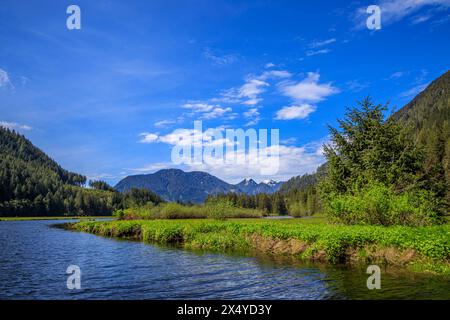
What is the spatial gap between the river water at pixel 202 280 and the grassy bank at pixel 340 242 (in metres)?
1.81

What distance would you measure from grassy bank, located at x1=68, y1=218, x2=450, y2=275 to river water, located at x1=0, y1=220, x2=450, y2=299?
5.92ft

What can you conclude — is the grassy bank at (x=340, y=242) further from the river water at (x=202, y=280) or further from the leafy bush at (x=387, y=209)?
the leafy bush at (x=387, y=209)

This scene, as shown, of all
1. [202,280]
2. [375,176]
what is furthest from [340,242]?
[375,176]

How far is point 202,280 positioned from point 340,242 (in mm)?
10819

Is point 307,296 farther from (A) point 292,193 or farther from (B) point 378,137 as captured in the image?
(A) point 292,193

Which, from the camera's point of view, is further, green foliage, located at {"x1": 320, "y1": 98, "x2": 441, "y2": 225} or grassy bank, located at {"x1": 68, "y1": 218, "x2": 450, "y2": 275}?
green foliage, located at {"x1": 320, "y1": 98, "x2": 441, "y2": 225}

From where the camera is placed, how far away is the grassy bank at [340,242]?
2097 centimetres

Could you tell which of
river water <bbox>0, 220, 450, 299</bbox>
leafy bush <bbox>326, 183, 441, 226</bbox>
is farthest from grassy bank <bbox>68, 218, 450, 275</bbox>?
leafy bush <bbox>326, 183, 441, 226</bbox>

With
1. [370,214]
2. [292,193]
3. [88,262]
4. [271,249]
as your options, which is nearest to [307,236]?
[271,249]

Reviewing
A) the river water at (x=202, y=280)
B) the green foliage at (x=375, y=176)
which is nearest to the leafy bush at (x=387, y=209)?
the green foliage at (x=375, y=176)

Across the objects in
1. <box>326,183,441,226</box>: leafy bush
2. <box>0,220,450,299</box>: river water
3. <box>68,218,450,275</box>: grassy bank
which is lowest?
<box>0,220,450,299</box>: river water

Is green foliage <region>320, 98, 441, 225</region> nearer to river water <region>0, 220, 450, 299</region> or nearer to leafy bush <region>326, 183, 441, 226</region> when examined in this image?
leafy bush <region>326, 183, 441, 226</region>

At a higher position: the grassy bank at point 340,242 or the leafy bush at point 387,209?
the leafy bush at point 387,209

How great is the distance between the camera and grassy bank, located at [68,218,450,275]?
21.0m
